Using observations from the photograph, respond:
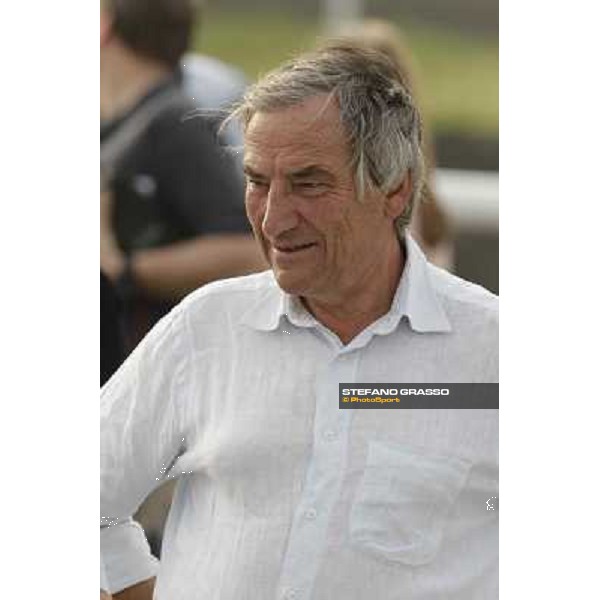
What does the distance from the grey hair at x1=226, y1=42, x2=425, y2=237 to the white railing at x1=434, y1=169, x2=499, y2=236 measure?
4.3 inches

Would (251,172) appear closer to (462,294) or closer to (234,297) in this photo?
(234,297)

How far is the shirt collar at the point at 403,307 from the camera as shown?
2.02m

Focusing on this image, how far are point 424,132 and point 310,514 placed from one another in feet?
2.00

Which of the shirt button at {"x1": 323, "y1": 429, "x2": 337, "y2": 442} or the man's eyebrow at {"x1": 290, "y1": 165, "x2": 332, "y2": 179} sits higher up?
the man's eyebrow at {"x1": 290, "y1": 165, "x2": 332, "y2": 179}

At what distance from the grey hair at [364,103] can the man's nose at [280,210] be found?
10 centimetres

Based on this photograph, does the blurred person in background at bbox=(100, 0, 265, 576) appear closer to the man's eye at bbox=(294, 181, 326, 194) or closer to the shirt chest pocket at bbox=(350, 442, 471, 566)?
the man's eye at bbox=(294, 181, 326, 194)

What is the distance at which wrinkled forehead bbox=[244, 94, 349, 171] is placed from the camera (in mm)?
1940

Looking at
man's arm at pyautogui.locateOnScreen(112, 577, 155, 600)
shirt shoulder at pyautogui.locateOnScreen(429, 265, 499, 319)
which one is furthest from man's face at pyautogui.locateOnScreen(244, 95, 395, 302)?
man's arm at pyautogui.locateOnScreen(112, 577, 155, 600)

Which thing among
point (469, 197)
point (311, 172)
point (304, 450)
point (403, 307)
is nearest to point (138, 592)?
point (304, 450)
